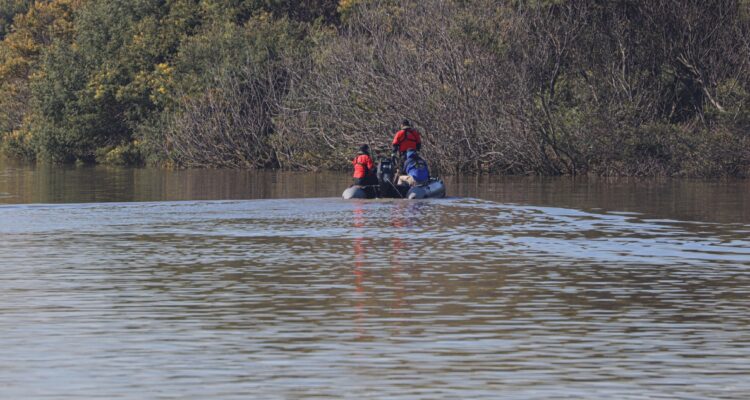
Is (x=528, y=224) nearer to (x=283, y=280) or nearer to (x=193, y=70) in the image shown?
(x=283, y=280)

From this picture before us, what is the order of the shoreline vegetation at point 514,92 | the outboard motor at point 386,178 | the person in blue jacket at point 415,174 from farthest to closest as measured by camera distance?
the shoreline vegetation at point 514,92, the person in blue jacket at point 415,174, the outboard motor at point 386,178

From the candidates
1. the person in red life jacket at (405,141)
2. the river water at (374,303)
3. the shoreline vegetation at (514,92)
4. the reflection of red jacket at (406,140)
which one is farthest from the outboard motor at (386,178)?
the shoreline vegetation at (514,92)

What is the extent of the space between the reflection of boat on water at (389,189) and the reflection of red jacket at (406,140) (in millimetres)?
2338

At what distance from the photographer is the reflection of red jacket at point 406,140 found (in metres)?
36.8

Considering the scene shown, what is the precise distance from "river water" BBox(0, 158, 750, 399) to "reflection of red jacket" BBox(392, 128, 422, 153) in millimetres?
5528

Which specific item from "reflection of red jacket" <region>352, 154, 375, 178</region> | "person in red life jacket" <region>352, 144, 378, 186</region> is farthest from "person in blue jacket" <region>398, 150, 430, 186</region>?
"reflection of red jacket" <region>352, 154, 375, 178</region>

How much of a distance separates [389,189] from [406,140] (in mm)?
2910

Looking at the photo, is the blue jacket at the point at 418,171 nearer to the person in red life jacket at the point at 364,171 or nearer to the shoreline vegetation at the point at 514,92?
the person in red life jacket at the point at 364,171

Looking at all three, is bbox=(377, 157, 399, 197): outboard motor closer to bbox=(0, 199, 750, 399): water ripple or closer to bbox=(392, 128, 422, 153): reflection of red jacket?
bbox=(392, 128, 422, 153): reflection of red jacket

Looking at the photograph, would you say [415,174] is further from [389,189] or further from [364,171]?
[364,171]

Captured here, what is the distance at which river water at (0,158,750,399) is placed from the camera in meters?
10.7

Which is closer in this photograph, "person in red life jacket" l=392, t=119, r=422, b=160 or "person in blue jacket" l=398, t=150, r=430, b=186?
"person in blue jacket" l=398, t=150, r=430, b=186

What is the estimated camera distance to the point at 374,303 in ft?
50.0

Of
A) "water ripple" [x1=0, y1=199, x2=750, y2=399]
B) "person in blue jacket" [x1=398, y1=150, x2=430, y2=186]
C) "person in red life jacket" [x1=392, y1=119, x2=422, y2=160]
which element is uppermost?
"person in red life jacket" [x1=392, y1=119, x2=422, y2=160]
